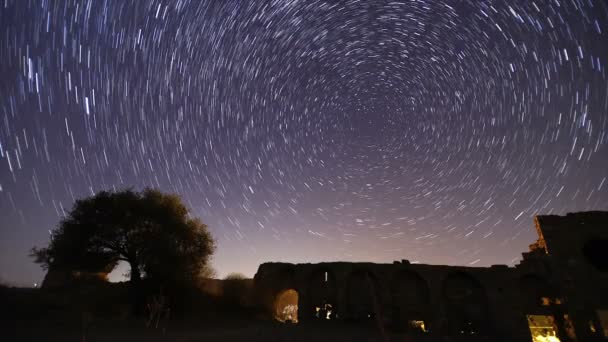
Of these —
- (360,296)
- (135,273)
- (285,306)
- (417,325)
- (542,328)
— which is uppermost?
(135,273)

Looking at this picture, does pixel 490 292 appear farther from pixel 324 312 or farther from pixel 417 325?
pixel 324 312

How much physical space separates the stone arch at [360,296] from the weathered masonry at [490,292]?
83 millimetres

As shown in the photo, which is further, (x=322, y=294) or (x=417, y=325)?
(x=322, y=294)

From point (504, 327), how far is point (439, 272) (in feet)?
20.0

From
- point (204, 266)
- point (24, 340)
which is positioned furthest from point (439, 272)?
point (24, 340)

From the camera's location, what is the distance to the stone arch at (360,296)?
26.5m

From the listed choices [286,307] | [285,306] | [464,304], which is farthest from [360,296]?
[286,307]

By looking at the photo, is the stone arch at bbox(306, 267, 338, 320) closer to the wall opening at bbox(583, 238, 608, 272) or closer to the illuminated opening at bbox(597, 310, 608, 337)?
the illuminated opening at bbox(597, 310, 608, 337)

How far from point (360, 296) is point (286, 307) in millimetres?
14979

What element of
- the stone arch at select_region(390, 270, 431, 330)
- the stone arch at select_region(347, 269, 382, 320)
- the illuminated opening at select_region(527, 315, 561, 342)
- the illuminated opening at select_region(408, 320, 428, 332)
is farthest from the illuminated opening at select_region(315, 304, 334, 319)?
the illuminated opening at select_region(527, 315, 561, 342)

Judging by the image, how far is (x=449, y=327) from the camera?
25.4m

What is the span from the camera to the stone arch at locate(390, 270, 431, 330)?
1030 inches

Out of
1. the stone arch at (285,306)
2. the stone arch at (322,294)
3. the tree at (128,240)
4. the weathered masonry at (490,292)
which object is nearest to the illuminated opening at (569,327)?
the weathered masonry at (490,292)

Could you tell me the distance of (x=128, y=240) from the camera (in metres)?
24.6
